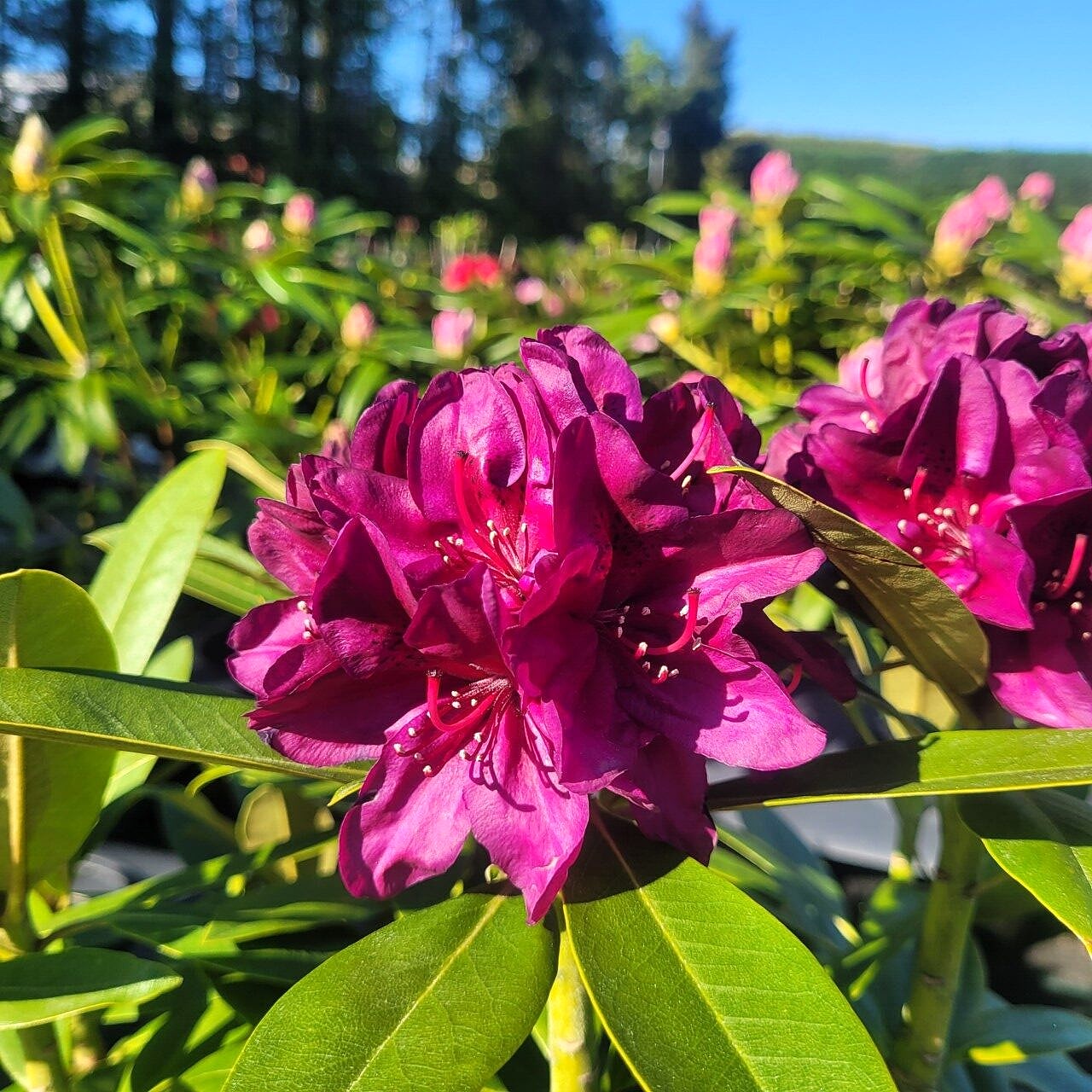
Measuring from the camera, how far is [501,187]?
56.3ft

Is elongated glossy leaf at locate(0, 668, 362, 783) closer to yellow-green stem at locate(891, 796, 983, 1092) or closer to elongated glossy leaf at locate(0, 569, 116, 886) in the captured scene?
elongated glossy leaf at locate(0, 569, 116, 886)

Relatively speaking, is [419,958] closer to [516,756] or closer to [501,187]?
[516,756]

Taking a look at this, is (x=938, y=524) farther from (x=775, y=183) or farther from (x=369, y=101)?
(x=369, y=101)

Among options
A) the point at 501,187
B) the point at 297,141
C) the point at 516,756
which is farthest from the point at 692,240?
the point at 501,187

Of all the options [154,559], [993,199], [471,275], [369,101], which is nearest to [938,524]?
[154,559]

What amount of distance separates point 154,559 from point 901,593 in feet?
1.89

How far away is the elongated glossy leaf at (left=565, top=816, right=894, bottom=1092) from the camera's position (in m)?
0.42

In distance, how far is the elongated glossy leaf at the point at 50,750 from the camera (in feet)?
1.74

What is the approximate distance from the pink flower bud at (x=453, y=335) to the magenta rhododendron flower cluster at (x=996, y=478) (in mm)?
1394

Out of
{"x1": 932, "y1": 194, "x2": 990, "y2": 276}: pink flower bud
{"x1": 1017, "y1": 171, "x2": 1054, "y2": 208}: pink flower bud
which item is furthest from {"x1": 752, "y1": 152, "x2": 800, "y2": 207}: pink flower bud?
{"x1": 1017, "y1": 171, "x2": 1054, "y2": 208}: pink flower bud

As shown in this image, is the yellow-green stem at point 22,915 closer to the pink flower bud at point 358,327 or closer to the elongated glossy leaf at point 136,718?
the elongated glossy leaf at point 136,718

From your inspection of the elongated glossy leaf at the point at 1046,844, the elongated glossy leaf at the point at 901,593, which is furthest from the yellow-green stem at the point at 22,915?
the elongated glossy leaf at the point at 1046,844

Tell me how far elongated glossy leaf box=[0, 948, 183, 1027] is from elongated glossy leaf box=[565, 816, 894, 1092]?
0.25m

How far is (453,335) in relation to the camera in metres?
1.93
